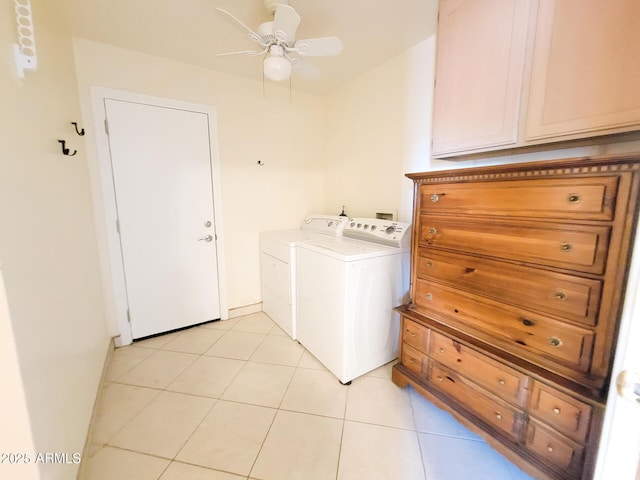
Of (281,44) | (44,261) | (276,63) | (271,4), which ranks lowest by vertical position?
(44,261)

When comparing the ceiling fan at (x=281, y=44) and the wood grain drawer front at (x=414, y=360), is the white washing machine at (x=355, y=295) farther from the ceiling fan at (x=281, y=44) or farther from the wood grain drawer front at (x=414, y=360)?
the ceiling fan at (x=281, y=44)

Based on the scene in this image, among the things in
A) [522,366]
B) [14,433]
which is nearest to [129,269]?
[14,433]

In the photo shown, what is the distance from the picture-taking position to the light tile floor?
122 cm

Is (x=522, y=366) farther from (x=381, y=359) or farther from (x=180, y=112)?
(x=180, y=112)

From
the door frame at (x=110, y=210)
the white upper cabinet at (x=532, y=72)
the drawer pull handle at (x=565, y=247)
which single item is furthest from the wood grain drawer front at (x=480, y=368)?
the door frame at (x=110, y=210)

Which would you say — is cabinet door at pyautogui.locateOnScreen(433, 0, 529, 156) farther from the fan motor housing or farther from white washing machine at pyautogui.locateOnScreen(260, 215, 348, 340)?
white washing machine at pyautogui.locateOnScreen(260, 215, 348, 340)

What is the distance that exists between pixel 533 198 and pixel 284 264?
1.79 meters

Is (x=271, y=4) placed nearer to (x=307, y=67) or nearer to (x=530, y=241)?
(x=307, y=67)

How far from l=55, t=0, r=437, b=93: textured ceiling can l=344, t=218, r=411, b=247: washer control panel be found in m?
1.37

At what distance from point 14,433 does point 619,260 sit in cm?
198

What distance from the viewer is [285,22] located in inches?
50.2

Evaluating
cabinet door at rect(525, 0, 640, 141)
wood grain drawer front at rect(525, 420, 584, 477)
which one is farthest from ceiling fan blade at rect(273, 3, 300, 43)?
wood grain drawer front at rect(525, 420, 584, 477)

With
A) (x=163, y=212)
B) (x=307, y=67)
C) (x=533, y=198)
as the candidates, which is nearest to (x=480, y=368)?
(x=533, y=198)

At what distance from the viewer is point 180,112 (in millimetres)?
2264
